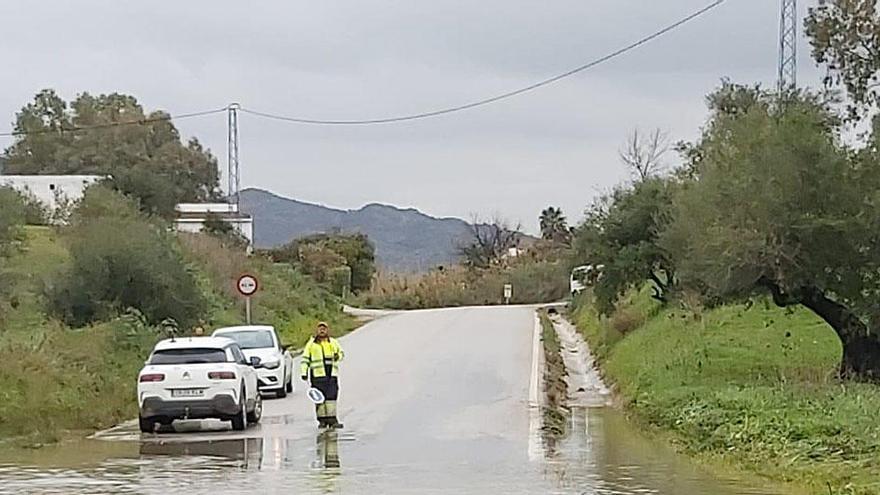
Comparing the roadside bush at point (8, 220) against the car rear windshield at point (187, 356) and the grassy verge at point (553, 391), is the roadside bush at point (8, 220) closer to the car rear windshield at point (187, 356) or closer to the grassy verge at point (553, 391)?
the grassy verge at point (553, 391)

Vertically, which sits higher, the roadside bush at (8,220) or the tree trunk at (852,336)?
the roadside bush at (8,220)

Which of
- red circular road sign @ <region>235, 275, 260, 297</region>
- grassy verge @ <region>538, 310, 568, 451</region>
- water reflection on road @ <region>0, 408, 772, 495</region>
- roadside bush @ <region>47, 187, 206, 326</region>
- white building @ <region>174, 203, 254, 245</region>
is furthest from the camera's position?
white building @ <region>174, 203, 254, 245</region>

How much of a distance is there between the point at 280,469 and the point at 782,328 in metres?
24.5

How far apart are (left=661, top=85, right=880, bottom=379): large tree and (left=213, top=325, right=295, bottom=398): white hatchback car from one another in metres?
9.50

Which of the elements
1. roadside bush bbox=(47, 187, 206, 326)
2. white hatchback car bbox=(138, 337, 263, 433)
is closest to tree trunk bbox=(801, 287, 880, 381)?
white hatchback car bbox=(138, 337, 263, 433)

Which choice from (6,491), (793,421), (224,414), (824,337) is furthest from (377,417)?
(824,337)

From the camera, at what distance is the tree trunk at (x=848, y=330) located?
30.0 metres

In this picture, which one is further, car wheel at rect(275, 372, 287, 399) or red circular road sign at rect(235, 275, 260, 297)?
red circular road sign at rect(235, 275, 260, 297)

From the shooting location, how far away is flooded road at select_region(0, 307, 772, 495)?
1744 centimetres

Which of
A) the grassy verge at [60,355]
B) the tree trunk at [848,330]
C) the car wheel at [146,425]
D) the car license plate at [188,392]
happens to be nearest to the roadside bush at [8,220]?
the grassy verge at [60,355]

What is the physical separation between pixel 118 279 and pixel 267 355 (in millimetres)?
8348

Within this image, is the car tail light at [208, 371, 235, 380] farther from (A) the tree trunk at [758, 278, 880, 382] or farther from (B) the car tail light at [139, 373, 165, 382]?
(A) the tree trunk at [758, 278, 880, 382]

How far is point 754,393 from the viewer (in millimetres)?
24781

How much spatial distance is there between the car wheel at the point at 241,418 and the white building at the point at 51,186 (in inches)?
2396
